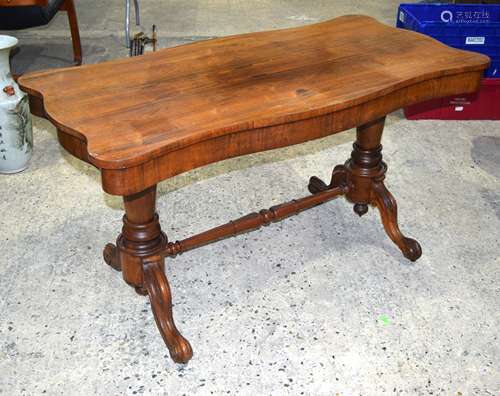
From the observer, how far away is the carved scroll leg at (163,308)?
157 centimetres

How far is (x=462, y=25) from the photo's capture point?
2.81 metres

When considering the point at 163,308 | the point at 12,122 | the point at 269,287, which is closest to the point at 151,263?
the point at 163,308

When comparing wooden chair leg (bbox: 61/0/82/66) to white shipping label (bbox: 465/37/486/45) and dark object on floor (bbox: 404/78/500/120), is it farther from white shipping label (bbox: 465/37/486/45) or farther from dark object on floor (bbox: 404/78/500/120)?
white shipping label (bbox: 465/37/486/45)

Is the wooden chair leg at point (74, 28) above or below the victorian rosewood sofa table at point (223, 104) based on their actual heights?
below

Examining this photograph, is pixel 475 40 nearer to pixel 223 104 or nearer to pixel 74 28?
pixel 223 104

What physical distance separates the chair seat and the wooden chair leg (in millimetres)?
379

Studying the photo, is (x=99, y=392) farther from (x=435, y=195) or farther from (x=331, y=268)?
(x=435, y=195)

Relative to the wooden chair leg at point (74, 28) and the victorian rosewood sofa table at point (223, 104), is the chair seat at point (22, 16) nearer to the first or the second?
the wooden chair leg at point (74, 28)

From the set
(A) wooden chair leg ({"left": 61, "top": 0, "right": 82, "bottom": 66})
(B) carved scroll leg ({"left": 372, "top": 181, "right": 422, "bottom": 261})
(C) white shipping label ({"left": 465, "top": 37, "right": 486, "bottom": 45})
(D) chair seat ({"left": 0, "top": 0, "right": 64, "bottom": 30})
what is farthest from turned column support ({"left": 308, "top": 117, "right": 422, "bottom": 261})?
(A) wooden chair leg ({"left": 61, "top": 0, "right": 82, "bottom": 66})

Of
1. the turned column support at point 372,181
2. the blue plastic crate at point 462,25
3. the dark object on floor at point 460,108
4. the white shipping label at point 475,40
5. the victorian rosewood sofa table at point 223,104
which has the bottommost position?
the dark object on floor at point 460,108

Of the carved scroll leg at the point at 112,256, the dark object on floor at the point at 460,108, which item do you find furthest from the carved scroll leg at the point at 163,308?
the dark object on floor at the point at 460,108

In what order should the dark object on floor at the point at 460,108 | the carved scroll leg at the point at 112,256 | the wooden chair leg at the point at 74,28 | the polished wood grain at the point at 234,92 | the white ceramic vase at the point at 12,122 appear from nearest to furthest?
1. the polished wood grain at the point at 234,92
2. the carved scroll leg at the point at 112,256
3. the white ceramic vase at the point at 12,122
4. the dark object on floor at the point at 460,108
5. the wooden chair leg at the point at 74,28

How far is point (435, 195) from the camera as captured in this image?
2332 millimetres

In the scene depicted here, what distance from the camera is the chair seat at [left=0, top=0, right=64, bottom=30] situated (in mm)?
3002
